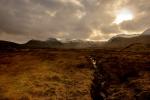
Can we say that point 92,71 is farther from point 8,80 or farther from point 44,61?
point 8,80

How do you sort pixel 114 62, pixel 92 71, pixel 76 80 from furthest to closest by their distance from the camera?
1. pixel 114 62
2. pixel 92 71
3. pixel 76 80

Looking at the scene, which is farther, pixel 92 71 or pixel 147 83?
pixel 92 71

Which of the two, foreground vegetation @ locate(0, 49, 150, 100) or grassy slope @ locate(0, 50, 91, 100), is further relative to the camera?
foreground vegetation @ locate(0, 49, 150, 100)

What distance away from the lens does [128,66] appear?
142ft

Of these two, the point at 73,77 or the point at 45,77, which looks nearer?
the point at 45,77

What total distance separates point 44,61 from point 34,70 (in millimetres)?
5233

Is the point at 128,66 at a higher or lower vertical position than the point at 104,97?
higher

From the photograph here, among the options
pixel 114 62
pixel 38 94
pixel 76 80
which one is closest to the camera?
pixel 38 94

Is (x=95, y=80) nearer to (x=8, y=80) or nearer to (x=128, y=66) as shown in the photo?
(x=128, y=66)

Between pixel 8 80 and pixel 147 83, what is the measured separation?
2154cm

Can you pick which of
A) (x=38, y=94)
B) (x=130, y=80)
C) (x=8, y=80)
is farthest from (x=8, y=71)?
(x=130, y=80)

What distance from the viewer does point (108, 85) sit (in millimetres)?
38562

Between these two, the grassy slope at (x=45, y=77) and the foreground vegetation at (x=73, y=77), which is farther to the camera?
the foreground vegetation at (x=73, y=77)

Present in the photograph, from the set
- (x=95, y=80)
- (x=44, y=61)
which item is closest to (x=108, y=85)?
(x=95, y=80)
